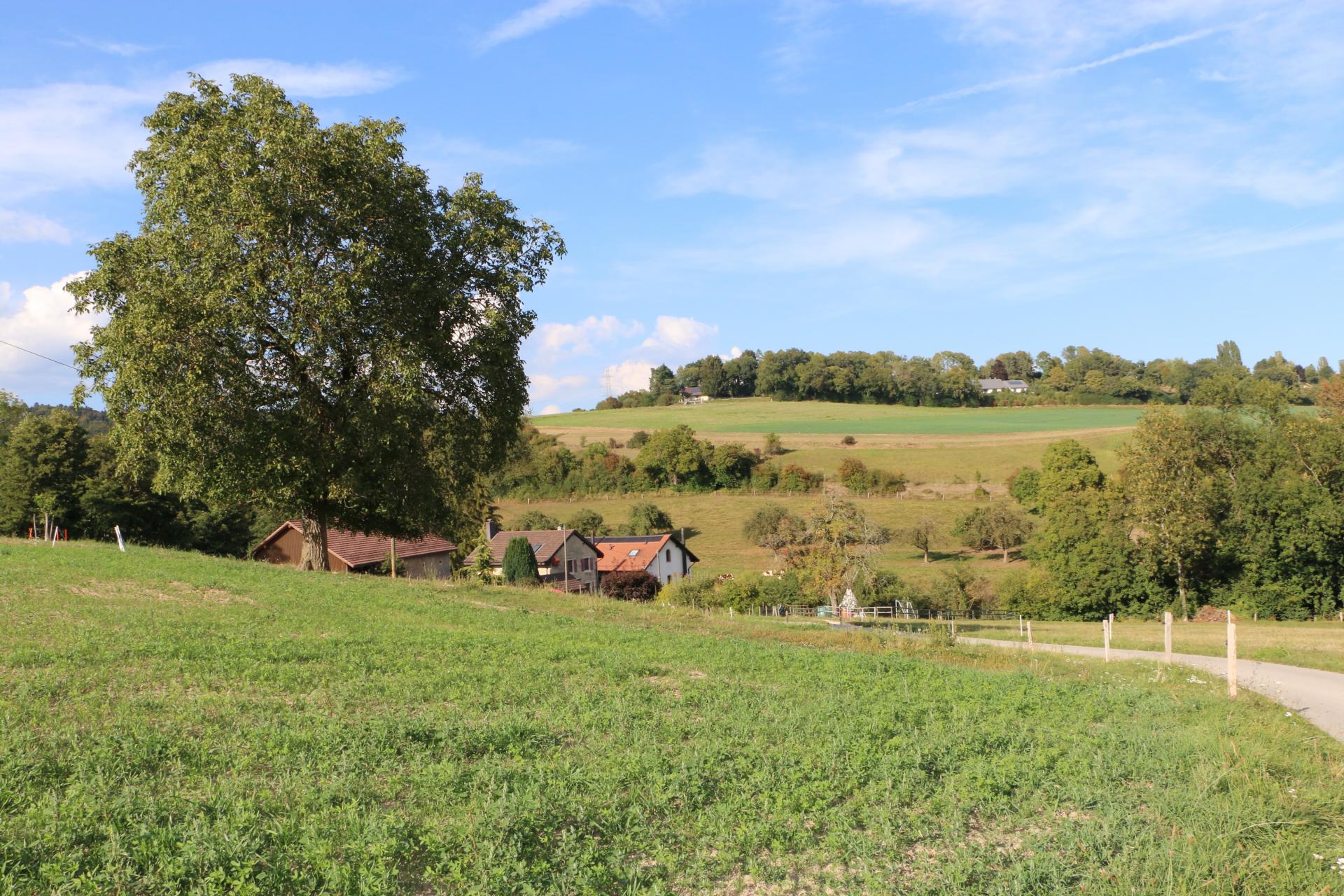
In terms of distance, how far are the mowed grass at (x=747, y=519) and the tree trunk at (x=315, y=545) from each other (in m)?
30.8

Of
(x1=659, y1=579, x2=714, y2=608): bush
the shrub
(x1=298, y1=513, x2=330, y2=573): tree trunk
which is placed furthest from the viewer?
the shrub

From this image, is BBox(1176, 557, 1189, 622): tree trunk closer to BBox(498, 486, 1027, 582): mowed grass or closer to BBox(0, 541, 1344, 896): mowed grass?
BBox(498, 486, 1027, 582): mowed grass

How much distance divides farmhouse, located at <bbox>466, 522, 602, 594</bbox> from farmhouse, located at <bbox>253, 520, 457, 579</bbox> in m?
4.97

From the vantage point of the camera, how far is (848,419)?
11062 centimetres

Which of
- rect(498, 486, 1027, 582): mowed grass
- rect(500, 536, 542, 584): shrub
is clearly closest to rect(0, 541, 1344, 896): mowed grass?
rect(500, 536, 542, 584): shrub

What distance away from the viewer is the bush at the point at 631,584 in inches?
2444

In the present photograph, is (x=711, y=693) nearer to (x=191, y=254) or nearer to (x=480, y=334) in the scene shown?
(x=480, y=334)

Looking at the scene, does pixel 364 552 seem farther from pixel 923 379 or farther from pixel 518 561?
pixel 923 379

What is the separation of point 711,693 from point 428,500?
16491 mm

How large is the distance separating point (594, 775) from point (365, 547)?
45.2 metres

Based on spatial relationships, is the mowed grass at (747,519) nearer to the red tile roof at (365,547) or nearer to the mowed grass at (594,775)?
the red tile roof at (365,547)

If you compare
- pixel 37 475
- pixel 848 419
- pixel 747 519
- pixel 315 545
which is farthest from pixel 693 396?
pixel 315 545

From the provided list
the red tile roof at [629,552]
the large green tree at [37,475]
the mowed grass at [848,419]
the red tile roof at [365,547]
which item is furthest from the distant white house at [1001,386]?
the large green tree at [37,475]

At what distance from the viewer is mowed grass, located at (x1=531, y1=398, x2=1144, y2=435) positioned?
99.9 metres
